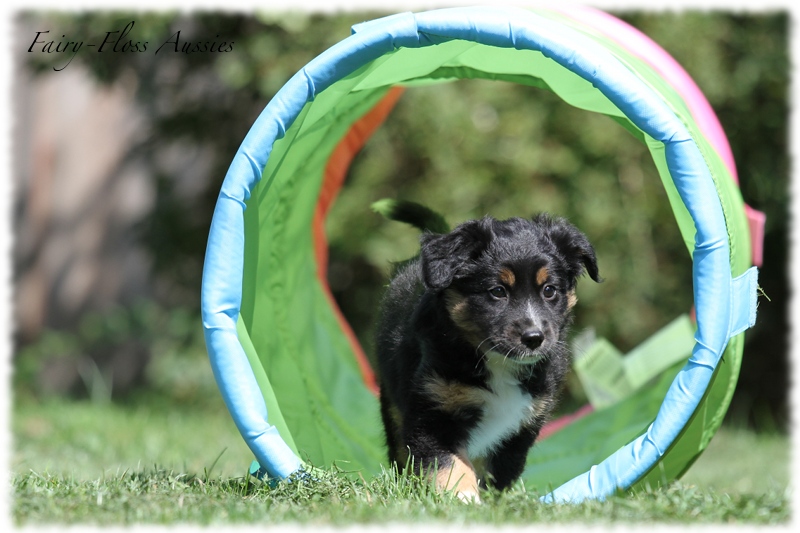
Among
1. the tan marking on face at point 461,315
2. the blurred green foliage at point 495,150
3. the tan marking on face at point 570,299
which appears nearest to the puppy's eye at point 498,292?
the tan marking on face at point 461,315

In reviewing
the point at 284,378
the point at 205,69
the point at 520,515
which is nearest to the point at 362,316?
the point at 205,69

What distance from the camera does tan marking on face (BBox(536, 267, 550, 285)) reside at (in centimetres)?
376

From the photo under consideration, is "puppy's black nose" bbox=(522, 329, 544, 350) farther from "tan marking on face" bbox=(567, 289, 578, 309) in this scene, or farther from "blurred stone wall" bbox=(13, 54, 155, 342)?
"blurred stone wall" bbox=(13, 54, 155, 342)

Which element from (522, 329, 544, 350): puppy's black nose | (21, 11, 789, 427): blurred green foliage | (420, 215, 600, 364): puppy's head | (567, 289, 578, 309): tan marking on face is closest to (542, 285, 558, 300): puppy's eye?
(420, 215, 600, 364): puppy's head

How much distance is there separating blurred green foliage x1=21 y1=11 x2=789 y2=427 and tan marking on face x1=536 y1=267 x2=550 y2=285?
3152 mm

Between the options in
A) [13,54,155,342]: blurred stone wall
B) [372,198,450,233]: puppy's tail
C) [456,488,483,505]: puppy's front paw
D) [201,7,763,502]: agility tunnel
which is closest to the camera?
[456,488,483,505]: puppy's front paw

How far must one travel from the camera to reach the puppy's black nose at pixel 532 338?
3.57m

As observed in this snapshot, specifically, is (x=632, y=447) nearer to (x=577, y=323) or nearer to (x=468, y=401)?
(x=468, y=401)

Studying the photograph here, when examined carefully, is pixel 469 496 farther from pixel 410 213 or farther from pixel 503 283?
pixel 410 213

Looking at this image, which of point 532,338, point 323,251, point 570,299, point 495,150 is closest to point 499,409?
point 532,338

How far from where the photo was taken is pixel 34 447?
562cm

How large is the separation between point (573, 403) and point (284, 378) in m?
3.67

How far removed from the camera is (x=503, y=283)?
3744 mm

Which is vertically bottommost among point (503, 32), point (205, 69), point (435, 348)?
point (435, 348)
